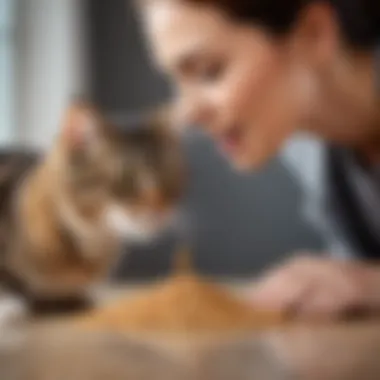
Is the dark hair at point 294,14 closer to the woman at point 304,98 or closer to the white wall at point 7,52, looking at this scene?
the woman at point 304,98

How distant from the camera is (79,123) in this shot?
1.05 meters

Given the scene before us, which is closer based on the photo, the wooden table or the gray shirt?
the wooden table

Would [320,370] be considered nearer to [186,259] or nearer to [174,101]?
[186,259]

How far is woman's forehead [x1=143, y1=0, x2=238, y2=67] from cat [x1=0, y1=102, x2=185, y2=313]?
3.4 inches

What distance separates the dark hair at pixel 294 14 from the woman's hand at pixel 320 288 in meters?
0.29

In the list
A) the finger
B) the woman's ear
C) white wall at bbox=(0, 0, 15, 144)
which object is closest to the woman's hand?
the finger

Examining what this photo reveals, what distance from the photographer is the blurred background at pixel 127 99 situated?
1048 mm

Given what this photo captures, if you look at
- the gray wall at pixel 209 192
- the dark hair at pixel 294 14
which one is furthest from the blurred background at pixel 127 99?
the dark hair at pixel 294 14

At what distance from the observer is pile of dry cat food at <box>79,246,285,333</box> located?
1017 millimetres

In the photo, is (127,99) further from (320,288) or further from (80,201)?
(320,288)

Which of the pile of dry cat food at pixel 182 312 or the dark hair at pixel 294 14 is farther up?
the dark hair at pixel 294 14

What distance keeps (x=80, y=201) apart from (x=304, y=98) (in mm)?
319

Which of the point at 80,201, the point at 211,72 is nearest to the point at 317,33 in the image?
the point at 211,72

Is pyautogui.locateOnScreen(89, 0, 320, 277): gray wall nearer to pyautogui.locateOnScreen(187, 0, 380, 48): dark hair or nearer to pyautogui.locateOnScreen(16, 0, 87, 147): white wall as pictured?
pyautogui.locateOnScreen(16, 0, 87, 147): white wall
